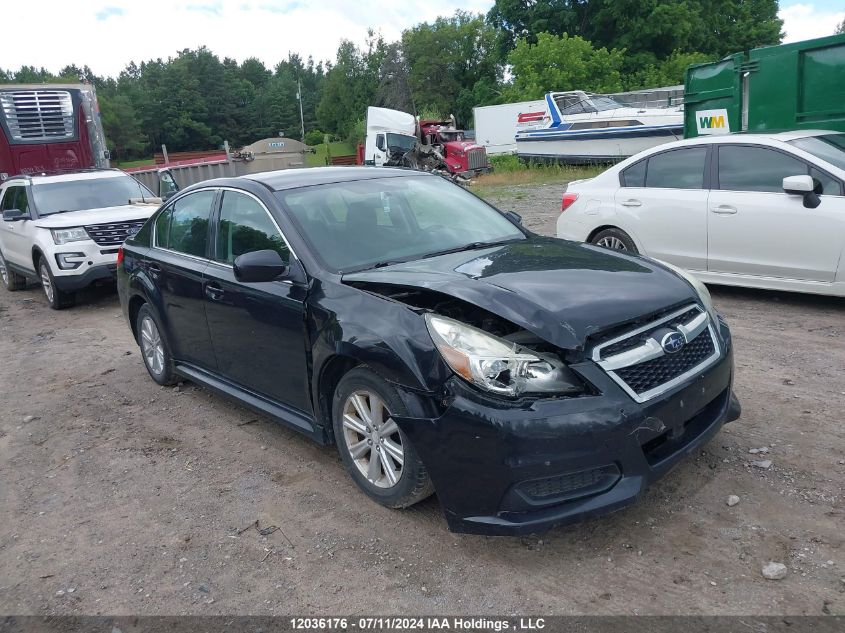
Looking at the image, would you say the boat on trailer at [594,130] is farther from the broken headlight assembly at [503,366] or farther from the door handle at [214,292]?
the broken headlight assembly at [503,366]

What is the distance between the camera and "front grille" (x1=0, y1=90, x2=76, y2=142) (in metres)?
16.0

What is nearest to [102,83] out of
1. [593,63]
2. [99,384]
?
[593,63]

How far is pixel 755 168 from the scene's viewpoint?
22.1ft

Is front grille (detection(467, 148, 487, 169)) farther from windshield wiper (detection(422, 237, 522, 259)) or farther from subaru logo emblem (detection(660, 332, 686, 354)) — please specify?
subaru logo emblem (detection(660, 332, 686, 354))

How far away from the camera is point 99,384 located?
646 cm

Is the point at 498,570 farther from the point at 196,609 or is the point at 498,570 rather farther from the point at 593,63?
the point at 593,63

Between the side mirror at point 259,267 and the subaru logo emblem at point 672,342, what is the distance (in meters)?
2.05

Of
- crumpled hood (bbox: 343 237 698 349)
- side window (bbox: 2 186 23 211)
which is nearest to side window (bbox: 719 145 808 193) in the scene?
crumpled hood (bbox: 343 237 698 349)

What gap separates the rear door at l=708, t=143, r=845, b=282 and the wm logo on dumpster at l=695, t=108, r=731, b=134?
12.6 feet

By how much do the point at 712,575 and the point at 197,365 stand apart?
374 centimetres

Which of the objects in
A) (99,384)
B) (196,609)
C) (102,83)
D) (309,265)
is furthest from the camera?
(102,83)

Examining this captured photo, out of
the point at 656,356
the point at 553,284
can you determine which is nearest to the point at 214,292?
the point at 553,284

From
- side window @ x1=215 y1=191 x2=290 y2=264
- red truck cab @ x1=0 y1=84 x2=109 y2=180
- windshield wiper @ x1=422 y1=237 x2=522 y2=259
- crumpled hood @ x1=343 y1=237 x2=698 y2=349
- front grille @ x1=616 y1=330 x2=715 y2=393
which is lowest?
front grille @ x1=616 y1=330 x2=715 y2=393

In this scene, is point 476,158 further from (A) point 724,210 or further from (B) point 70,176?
(A) point 724,210
